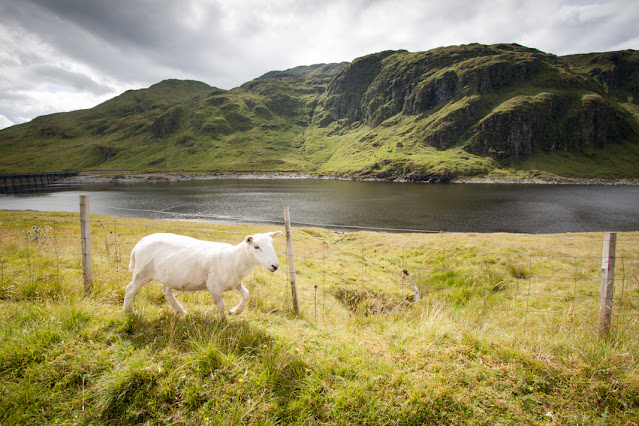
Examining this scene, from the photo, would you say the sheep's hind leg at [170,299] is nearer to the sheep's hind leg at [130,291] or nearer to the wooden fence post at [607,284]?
the sheep's hind leg at [130,291]

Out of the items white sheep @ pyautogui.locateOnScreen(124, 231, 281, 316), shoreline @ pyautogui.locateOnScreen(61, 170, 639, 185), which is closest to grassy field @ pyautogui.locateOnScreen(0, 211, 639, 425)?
white sheep @ pyautogui.locateOnScreen(124, 231, 281, 316)

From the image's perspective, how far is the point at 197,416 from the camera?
3355 mm

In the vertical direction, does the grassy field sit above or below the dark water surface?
above

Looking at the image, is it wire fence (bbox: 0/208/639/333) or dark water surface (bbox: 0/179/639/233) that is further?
dark water surface (bbox: 0/179/639/233)

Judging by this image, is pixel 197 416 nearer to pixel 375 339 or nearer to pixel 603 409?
pixel 375 339

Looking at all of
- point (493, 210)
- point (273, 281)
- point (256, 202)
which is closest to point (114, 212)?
point (256, 202)

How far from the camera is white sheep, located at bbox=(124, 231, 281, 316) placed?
16.9ft

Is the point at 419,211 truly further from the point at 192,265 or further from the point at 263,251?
the point at 192,265

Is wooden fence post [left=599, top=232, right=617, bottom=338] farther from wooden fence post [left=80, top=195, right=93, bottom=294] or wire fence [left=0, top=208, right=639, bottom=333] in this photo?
wooden fence post [left=80, top=195, right=93, bottom=294]

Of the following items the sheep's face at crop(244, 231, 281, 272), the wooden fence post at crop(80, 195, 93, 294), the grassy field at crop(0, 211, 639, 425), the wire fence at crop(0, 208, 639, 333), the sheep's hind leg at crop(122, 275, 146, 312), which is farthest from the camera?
the wire fence at crop(0, 208, 639, 333)

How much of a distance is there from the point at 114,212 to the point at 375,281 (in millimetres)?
65686

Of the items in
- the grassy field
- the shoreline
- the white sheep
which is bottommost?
the grassy field

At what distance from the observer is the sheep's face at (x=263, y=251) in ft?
16.1

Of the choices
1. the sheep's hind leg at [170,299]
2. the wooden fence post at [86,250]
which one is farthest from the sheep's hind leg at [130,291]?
the wooden fence post at [86,250]
